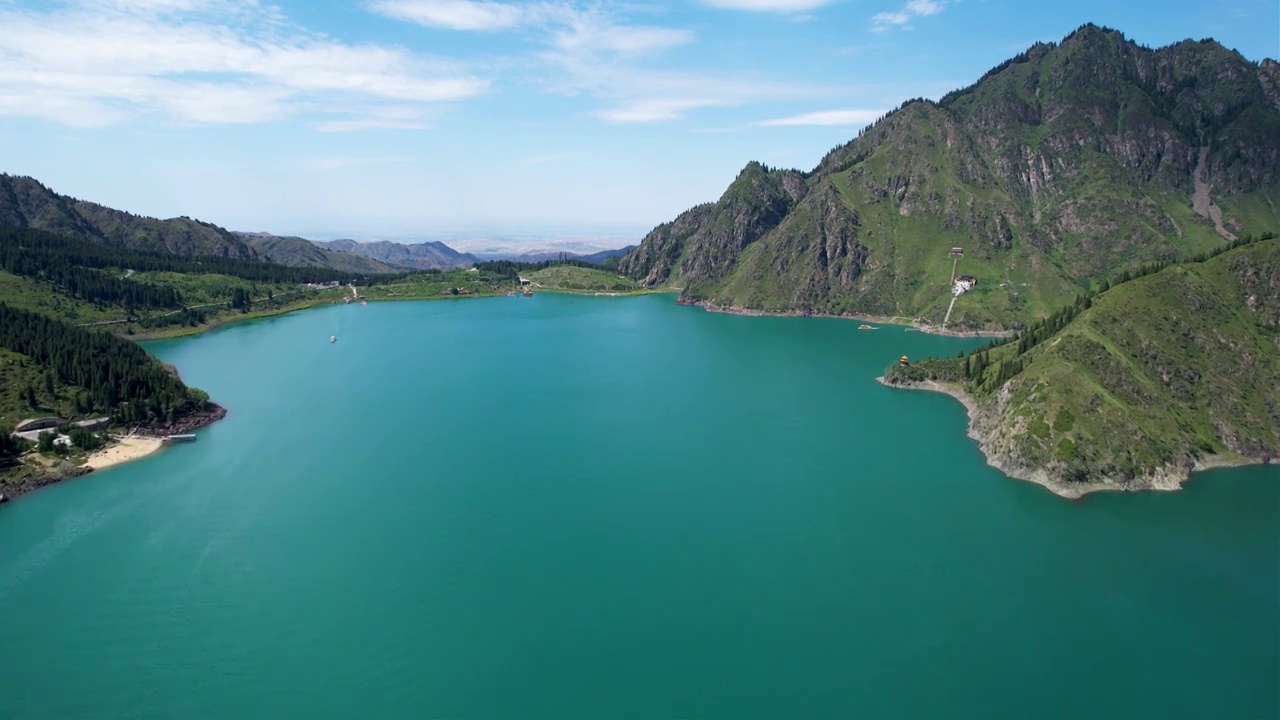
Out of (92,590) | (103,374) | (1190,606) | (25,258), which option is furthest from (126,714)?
(25,258)

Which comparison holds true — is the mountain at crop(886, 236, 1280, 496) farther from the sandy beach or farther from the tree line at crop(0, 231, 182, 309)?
the tree line at crop(0, 231, 182, 309)

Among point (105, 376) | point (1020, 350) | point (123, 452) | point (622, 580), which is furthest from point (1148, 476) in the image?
point (105, 376)

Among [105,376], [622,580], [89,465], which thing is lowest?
[622,580]

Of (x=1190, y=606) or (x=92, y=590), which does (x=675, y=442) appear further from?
(x=92, y=590)

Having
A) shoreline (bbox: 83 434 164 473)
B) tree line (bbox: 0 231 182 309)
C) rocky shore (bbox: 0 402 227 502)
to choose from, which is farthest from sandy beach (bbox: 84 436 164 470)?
tree line (bbox: 0 231 182 309)

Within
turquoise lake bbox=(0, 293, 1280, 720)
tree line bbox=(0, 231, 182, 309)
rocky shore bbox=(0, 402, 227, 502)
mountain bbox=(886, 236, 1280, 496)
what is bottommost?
turquoise lake bbox=(0, 293, 1280, 720)

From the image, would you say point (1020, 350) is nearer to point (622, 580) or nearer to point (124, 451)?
point (622, 580)
